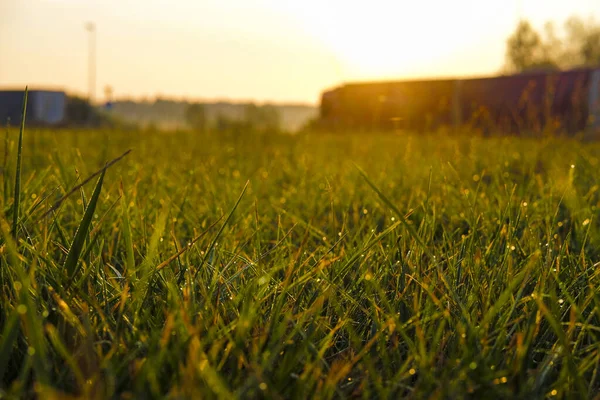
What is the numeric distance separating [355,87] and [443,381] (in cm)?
1720

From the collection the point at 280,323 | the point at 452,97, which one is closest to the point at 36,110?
the point at 452,97

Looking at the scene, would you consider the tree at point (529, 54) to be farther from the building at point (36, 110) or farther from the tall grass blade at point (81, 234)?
the tall grass blade at point (81, 234)

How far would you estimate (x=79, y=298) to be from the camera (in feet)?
3.06

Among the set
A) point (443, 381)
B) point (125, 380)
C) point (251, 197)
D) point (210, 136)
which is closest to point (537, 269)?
point (443, 381)

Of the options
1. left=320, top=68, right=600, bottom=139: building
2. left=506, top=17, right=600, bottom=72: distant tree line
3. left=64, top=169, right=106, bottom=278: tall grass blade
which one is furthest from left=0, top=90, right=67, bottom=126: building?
left=506, top=17, right=600, bottom=72: distant tree line

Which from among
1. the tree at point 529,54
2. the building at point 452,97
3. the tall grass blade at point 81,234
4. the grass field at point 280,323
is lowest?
the grass field at point 280,323

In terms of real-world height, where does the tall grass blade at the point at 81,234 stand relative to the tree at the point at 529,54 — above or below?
below

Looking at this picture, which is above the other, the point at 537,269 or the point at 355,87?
the point at 355,87

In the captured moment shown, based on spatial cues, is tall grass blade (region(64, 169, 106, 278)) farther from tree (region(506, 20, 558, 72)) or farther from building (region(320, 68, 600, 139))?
tree (region(506, 20, 558, 72))

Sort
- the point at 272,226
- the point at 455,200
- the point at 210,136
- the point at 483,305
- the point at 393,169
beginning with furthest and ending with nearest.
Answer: the point at 210,136 → the point at 393,169 → the point at 455,200 → the point at 272,226 → the point at 483,305

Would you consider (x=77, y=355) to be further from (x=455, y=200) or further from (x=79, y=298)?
(x=455, y=200)

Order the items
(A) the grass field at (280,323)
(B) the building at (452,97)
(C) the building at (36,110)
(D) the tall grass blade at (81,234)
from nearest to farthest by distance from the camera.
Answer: (A) the grass field at (280,323) → (D) the tall grass blade at (81,234) → (C) the building at (36,110) → (B) the building at (452,97)

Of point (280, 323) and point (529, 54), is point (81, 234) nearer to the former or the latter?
point (280, 323)

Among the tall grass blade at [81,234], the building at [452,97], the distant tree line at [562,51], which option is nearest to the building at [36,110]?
the tall grass blade at [81,234]
